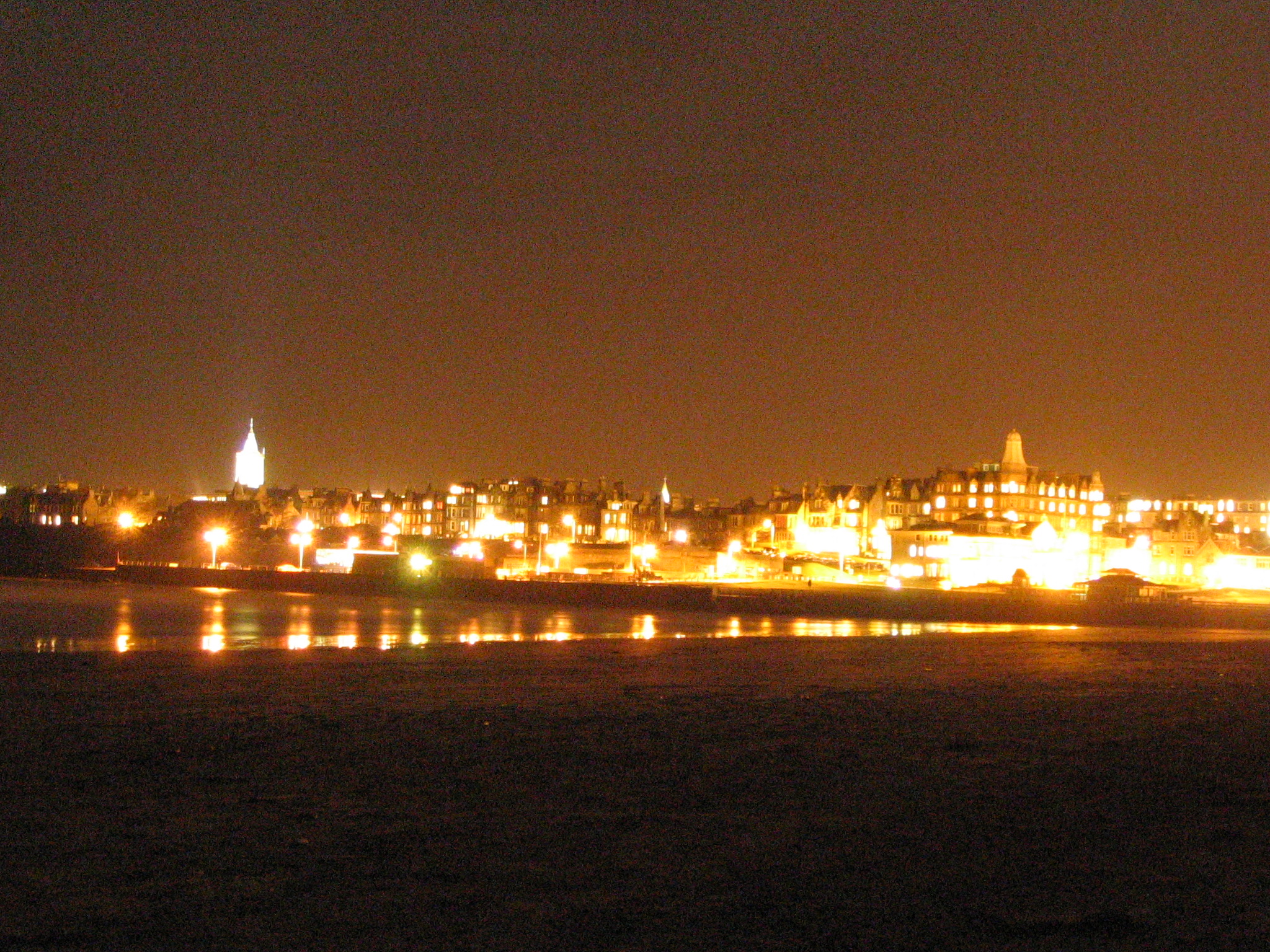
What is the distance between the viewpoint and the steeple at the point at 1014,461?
6604 inches

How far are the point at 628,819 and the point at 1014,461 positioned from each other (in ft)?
559

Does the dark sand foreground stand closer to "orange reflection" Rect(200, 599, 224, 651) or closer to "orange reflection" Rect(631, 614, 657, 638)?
"orange reflection" Rect(200, 599, 224, 651)

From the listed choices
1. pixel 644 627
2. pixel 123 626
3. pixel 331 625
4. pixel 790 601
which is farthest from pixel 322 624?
pixel 790 601

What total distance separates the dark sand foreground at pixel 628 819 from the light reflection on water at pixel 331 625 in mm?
12147

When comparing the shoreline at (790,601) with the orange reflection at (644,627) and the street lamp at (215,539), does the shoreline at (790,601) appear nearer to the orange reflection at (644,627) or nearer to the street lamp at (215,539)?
the orange reflection at (644,627)

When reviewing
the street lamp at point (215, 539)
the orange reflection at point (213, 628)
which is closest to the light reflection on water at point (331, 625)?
the orange reflection at point (213, 628)

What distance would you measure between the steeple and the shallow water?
12536 centimetres

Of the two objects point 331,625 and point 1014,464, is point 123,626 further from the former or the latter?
point 1014,464

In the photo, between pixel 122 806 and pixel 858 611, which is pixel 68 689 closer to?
pixel 122 806

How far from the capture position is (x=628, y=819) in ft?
26.5

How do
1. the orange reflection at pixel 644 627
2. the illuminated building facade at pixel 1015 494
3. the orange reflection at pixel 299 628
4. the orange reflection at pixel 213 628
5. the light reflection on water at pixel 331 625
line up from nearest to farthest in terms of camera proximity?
1. the orange reflection at pixel 213 628
2. the orange reflection at pixel 299 628
3. the light reflection on water at pixel 331 625
4. the orange reflection at pixel 644 627
5. the illuminated building facade at pixel 1015 494

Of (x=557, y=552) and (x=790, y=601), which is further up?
(x=557, y=552)

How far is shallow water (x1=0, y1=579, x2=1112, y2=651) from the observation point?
1134 inches

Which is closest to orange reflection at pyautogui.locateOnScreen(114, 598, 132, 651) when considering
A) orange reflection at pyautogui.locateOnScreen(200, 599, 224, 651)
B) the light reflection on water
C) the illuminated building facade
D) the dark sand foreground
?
the light reflection on water
